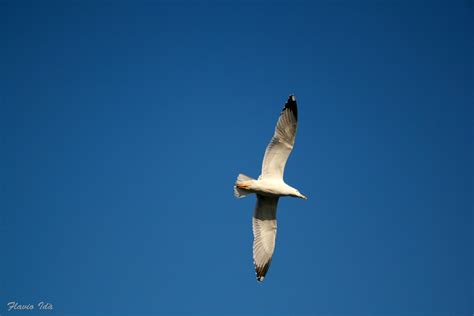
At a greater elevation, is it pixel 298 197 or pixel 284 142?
pixel 284 142

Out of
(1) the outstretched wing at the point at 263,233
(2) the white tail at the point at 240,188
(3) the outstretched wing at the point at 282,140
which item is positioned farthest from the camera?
(1) the outstretched wing at the point at 263,233

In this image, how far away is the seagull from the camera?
48.6 ft

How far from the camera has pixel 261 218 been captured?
15.9 m

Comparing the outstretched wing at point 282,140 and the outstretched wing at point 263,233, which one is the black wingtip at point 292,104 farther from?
the outstretched wing at point 263,233

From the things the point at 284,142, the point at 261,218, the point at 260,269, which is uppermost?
the point at 284,142

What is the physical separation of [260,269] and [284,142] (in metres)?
3.72

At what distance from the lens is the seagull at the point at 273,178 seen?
1481 centimetres

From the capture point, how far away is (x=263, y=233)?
1591 centimetres

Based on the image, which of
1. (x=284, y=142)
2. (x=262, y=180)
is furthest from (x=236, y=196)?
(x=284, y=142)

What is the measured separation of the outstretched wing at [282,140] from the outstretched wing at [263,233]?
1.07m

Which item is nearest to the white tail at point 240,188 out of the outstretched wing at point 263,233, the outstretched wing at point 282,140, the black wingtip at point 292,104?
the outstretched wing at point 282,140

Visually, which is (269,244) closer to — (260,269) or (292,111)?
(260,269)

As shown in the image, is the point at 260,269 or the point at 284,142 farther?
the point at 260,269

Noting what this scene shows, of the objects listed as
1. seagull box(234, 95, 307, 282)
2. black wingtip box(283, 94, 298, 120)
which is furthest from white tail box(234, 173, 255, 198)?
black wingtip box(283, 94, 298, 120)
